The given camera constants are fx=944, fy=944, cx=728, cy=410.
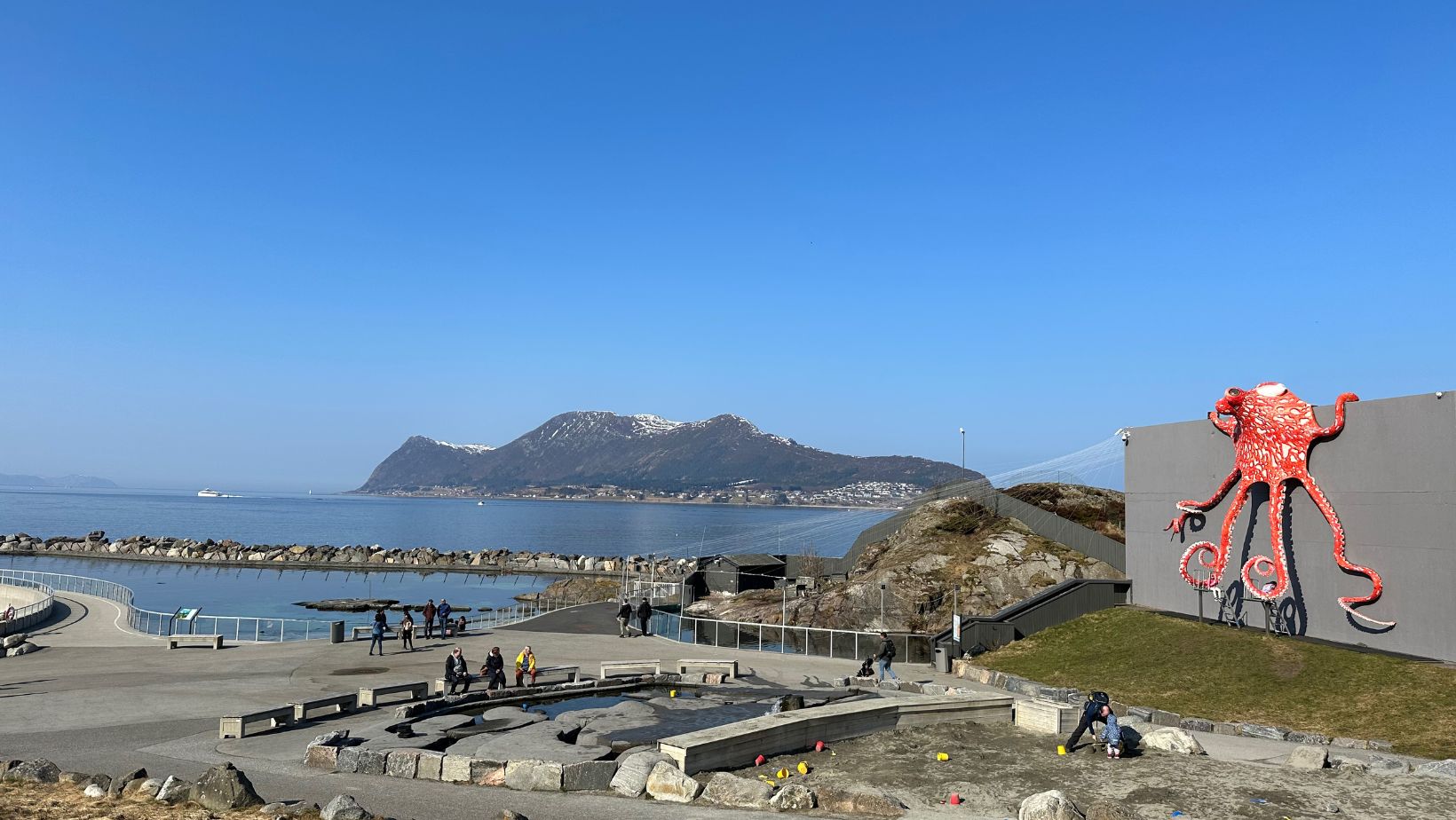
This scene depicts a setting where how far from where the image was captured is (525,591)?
9394 cm

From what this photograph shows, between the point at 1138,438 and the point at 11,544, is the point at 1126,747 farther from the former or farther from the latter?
the point at 11,544

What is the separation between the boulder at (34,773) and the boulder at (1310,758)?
2456 cm

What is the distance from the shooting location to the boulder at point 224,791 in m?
15.7

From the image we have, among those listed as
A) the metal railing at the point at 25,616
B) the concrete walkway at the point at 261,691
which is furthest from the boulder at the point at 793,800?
the metal railing at the point at 25,616

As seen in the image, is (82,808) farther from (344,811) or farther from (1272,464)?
(1272,464)

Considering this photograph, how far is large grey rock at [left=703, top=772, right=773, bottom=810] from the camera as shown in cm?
1684

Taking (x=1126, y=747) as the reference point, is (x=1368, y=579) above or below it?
above

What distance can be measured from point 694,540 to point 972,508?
458 feet

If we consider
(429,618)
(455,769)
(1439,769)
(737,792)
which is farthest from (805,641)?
(1439,769)

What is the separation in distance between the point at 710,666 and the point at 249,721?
14407mm

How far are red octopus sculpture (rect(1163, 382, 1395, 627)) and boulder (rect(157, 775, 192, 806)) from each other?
3220 cm

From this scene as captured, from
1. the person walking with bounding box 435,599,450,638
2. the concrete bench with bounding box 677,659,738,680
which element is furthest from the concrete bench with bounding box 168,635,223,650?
the concrete bench with bounding box 677,659,738,680

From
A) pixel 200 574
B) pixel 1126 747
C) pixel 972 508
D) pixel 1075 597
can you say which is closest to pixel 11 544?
pixel 200 574

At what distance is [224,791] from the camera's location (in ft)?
51.9
